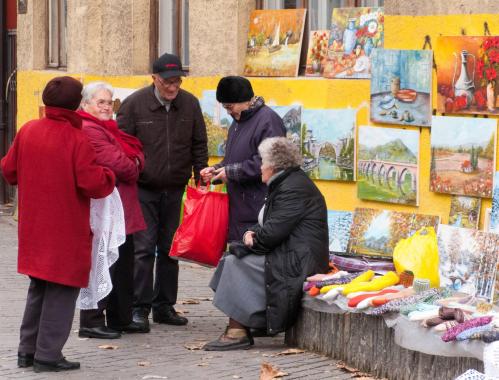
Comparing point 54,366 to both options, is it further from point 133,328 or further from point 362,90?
point 362,90

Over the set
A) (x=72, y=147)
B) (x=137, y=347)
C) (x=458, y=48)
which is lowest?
(x=137, y=347)

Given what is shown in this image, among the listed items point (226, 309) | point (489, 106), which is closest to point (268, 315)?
point (226, 309)

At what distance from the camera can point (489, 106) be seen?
8.70 meters

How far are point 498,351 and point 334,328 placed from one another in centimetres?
180

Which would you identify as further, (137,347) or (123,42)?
(123,42)

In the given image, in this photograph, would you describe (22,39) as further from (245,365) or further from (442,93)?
(245,365)

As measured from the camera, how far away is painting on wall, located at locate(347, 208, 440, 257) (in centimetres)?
946

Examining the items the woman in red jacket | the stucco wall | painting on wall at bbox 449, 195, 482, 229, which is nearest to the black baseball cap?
the woman in red jacket

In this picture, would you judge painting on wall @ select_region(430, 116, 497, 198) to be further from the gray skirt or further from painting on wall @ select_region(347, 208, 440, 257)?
the gray skirt

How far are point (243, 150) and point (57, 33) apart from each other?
768 cm

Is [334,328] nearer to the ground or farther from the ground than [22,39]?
nearer to the ground

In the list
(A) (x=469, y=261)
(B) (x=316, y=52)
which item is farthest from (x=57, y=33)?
(A) (x=469, y=261)

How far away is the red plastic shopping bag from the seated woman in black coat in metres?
0.55

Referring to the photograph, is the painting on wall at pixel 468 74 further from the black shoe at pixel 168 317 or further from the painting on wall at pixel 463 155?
the black shoe at pixel 168 317
